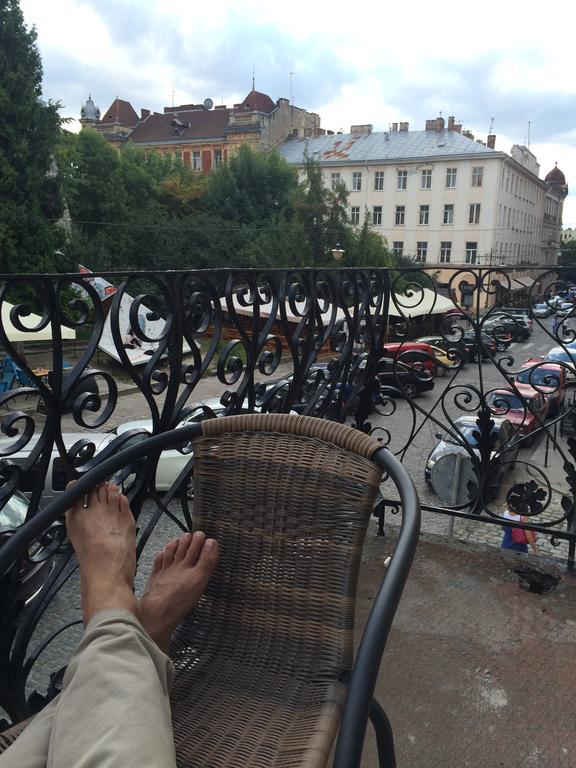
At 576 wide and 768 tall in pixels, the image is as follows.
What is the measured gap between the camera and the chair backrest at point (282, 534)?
128 centimetres

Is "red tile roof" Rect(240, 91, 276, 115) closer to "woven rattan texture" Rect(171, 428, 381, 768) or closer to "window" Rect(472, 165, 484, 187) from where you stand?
"window" Rect(472, 165, 484, 187)

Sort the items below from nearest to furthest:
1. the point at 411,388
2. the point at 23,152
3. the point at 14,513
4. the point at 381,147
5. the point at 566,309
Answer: the point at 566,309 → the point at 411,388 → the point at 14,513 → the point at 23,152 → the point at 381,147

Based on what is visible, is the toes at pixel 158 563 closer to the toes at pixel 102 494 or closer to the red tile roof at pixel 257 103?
the toes at pixel 102 494

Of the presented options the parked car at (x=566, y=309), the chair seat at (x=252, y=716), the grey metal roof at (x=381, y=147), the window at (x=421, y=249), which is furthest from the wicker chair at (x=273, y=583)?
the window at (x=421, y=249)

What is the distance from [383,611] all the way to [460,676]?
121 centimetres

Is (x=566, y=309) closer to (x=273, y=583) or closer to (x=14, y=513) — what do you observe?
(x=273, y=583)

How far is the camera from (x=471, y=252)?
3859 cm

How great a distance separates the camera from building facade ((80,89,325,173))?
1618 inches

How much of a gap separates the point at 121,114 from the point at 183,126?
874 centimetres

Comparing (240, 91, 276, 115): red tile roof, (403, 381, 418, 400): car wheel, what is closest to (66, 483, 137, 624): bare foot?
(403, 381, 418, 400): car wheel

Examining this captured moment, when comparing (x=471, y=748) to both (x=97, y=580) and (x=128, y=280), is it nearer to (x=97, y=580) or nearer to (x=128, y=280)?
(x=97, y=580)

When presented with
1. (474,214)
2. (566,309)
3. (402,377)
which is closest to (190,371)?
(402,377)

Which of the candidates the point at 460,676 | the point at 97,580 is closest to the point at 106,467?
the point at 97,580

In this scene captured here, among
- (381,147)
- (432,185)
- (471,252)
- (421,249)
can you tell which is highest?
(381,147)
